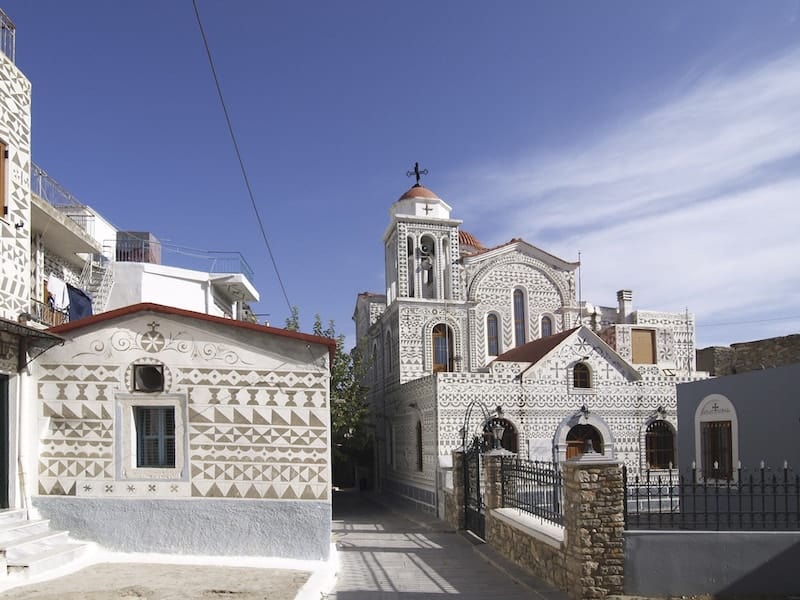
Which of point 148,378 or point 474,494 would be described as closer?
point 148,378

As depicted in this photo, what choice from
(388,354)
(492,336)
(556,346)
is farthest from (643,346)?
(388,354)

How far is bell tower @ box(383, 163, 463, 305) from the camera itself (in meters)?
26.4

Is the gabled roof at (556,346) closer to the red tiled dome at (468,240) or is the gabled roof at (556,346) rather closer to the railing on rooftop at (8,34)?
the red tiled dome at (468,240)

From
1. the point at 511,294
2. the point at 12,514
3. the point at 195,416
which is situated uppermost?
the point at 511,294

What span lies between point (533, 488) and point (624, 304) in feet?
64.5

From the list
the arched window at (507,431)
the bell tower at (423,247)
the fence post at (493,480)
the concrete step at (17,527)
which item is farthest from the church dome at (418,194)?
the concrete step at (17,527)

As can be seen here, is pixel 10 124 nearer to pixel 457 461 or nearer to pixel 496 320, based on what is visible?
pixel 457 461

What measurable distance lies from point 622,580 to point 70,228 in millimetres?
11499

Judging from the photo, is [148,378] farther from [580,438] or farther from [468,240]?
[468,240]

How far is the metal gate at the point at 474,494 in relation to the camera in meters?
16.0

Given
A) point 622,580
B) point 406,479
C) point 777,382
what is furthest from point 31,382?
point 406,479

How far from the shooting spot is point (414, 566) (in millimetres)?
12969

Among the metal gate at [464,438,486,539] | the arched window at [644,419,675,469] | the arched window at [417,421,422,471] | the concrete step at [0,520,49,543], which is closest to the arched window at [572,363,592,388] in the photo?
the arched window at [644,419,675,469]

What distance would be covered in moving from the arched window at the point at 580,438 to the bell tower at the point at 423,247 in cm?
673
